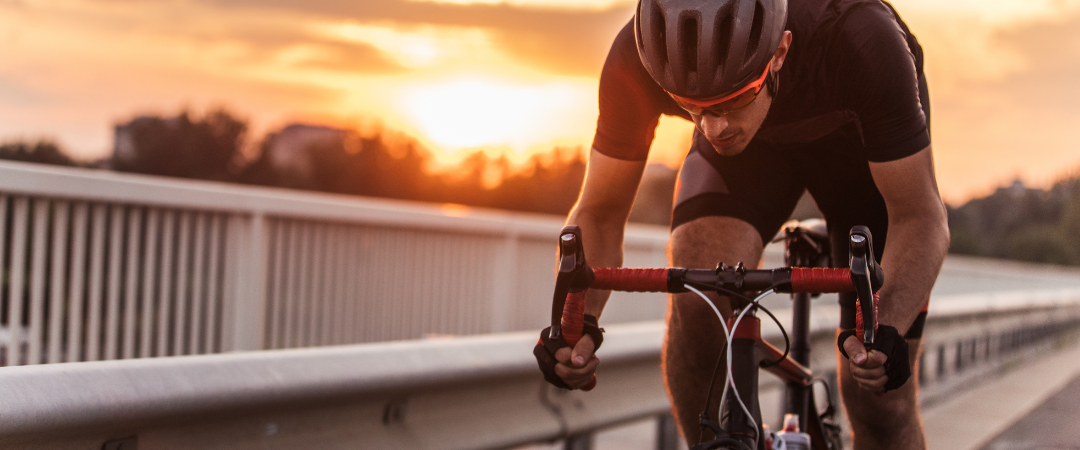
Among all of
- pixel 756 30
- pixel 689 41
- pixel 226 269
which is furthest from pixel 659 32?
pixel 226 269

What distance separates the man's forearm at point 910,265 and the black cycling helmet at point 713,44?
2.23 feet

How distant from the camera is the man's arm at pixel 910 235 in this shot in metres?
2.68

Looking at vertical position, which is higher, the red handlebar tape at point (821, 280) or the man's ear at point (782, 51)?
the man's ear at point (782, 51)

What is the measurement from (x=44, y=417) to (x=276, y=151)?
45.1 meters

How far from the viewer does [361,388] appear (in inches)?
130

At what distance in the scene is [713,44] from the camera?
8.00 feet

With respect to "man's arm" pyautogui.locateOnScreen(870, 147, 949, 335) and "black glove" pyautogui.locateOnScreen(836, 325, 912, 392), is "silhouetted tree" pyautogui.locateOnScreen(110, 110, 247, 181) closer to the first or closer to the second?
"man's arm" pyautogui.locateOnScreen(870, 147, 949, 335)

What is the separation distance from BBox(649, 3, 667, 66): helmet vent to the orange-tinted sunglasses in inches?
4.5

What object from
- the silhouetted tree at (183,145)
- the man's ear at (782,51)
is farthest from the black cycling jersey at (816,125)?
the silhouetted tree at (183,145)

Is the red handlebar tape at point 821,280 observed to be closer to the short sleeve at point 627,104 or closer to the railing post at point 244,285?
the short sleeve at point 627,104

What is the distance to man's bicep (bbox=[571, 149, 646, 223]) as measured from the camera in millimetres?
3148

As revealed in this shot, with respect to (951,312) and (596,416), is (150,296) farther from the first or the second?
(951,312)

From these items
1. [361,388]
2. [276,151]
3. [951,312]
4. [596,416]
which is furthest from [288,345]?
[276,151]

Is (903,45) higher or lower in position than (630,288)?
higher
